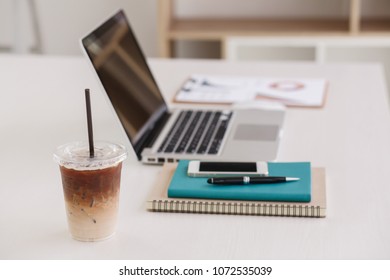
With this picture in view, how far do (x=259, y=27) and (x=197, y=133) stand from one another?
1989 millimetres

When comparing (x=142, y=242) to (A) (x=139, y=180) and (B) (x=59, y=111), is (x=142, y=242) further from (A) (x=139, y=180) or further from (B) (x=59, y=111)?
(B) (x=59, y=111)

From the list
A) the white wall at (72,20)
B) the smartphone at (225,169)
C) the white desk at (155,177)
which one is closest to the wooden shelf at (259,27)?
the white wall at (72,20)

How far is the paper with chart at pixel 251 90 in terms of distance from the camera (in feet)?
6.03

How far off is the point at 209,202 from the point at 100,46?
0.44m

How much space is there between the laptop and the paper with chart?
0.39ft

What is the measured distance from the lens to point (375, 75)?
2049 mm

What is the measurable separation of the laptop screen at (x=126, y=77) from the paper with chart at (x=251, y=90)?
0.62 ft

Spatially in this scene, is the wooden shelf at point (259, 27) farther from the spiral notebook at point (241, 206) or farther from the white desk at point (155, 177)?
the spiral notebook at point (241, 206)

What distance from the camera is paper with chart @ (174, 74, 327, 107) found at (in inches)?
72.4

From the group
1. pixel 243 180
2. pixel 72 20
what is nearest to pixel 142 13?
pixel 72 20

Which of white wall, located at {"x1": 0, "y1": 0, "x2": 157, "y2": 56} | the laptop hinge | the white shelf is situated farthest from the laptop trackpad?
white wall, located at {"x1": 0, "y1": 0, "x2": 157, "y2": 56}

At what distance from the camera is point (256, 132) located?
5.11 feet

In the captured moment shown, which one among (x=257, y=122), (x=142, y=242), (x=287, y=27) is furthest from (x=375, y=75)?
(x=287, y=27)

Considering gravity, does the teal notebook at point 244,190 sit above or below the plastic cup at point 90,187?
below
